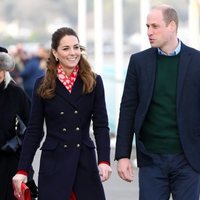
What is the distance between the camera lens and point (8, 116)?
7.80 meters

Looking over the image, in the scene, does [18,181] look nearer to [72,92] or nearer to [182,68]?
[72,92]

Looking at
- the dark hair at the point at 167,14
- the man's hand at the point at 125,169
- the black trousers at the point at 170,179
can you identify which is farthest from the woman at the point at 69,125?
the dark hair at the point at 167,14

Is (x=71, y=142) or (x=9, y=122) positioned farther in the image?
(x=9, y=122)

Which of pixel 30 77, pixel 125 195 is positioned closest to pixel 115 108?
pixel 30 77

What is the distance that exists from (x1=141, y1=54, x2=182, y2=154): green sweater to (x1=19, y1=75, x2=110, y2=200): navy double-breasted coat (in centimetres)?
38

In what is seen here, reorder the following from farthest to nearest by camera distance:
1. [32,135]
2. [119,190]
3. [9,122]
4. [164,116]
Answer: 1. [119,190]
2. [9,122]
3. [32,135]
4. [164,116]

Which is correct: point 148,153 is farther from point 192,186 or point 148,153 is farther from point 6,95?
point 6,95

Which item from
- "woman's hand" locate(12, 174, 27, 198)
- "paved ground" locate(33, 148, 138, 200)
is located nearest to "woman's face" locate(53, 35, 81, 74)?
"woman's hand" locate(12, 174, 27, 198)

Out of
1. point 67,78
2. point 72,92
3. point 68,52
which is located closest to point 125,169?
point 72,92

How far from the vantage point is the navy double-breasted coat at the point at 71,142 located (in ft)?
23.0

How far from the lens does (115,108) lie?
1809 cm

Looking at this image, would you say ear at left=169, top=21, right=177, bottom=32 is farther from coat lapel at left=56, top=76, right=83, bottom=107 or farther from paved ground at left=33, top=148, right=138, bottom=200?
paved ground at left=33, top=148, right=138, bottom=200

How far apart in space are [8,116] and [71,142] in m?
0.93

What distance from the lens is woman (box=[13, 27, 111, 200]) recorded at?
23.0 feet
